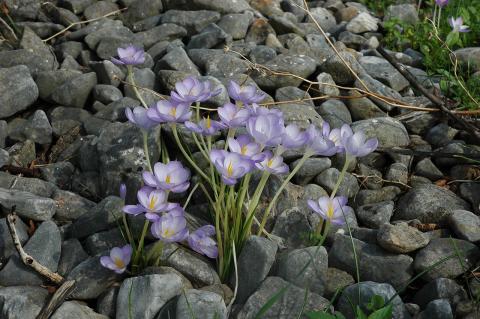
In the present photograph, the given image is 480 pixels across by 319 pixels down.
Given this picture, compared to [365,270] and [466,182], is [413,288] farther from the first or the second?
[466,182]

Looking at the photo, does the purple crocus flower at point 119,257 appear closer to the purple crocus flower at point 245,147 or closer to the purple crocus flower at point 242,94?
the purple crocus flower at point 245,147

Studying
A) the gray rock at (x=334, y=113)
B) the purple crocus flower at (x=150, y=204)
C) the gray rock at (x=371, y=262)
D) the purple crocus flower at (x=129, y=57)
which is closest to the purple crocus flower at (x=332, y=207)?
the gray rock at (x=371, y=262)

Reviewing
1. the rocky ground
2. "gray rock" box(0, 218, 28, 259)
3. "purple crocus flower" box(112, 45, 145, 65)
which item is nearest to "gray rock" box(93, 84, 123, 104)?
the rocky ground

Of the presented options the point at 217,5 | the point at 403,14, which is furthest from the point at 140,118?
the point at 403,14

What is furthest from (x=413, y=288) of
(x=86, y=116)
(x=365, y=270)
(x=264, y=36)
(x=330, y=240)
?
(x=264, y=36)

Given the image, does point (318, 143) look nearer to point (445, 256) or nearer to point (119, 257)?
point (445, 256)

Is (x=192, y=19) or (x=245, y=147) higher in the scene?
(x=245, y=147)

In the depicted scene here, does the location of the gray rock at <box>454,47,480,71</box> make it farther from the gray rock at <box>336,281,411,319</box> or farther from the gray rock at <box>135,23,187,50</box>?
the gray rock at <box>336,281,411,319</box>
